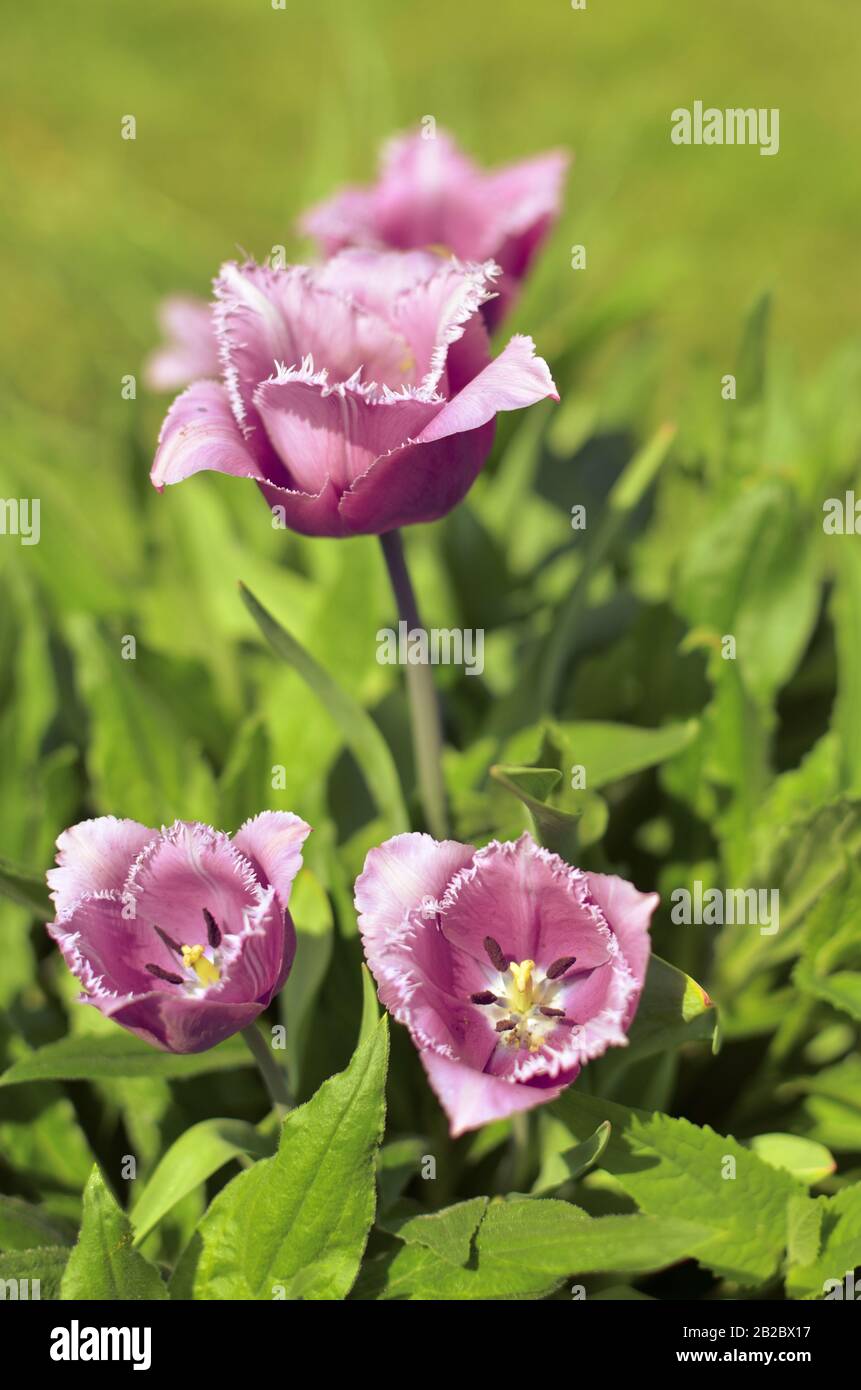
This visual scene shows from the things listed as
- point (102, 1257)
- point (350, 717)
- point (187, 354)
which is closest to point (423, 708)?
point (350, 717)

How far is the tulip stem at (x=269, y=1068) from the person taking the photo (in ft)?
3.49

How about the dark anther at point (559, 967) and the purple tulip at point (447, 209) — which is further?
the purple tulip at point (447, 209)

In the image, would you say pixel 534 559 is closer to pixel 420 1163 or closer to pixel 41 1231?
pixel 420 1163

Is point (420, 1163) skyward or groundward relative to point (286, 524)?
groundward

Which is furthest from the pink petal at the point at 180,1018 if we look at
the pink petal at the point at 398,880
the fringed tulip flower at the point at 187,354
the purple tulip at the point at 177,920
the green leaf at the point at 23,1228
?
the fringed tulip flower at the point at 187,354

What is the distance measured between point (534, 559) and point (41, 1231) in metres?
1.25

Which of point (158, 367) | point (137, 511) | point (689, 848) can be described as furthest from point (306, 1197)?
point (137, 511)

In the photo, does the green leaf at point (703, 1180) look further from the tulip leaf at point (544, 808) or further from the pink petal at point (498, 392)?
the pink petal at point (498, 392)

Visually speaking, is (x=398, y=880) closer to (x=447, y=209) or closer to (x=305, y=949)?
(x=305, y=949)

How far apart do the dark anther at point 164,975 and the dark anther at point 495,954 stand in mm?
237

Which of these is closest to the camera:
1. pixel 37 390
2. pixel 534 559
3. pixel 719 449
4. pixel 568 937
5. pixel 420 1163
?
pixel 568 937

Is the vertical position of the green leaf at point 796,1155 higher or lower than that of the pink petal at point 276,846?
lower

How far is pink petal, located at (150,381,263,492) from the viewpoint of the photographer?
1010 mm
